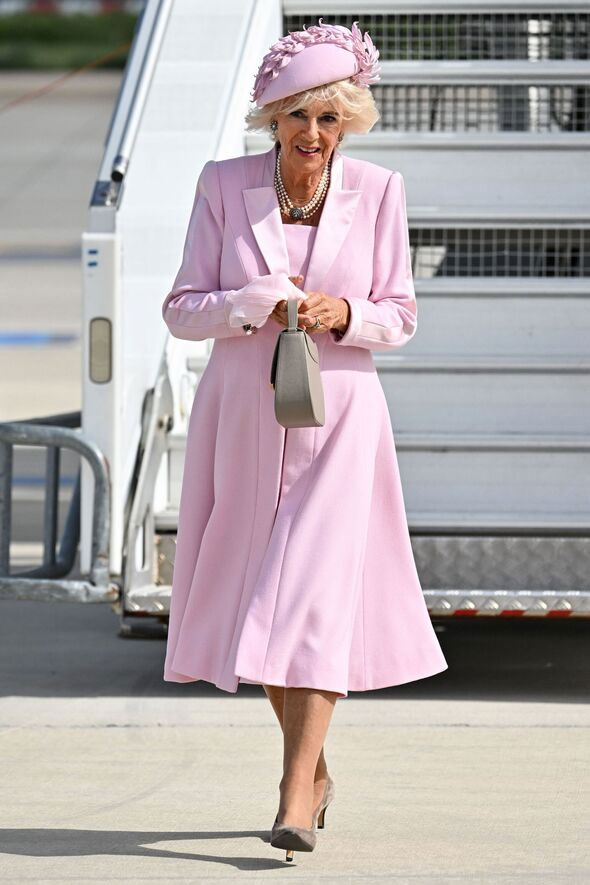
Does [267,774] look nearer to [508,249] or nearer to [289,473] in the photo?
[289,473]

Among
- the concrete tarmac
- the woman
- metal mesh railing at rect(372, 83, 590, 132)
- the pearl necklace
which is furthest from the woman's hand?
metal mesh railing at rect(372, 83, 590, 132)

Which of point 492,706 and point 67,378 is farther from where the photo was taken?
point 67,378

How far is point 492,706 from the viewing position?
5836 mm

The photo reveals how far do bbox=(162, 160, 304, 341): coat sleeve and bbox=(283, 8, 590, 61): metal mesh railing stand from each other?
3.11 m

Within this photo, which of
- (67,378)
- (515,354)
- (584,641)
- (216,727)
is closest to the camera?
(216,727)

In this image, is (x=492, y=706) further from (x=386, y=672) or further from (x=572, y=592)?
(x=386, y=672)

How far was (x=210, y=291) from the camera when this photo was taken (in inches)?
168

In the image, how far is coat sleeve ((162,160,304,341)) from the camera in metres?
4.07

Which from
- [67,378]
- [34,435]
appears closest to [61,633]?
[34,435]

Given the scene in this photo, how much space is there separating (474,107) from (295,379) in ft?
11.8

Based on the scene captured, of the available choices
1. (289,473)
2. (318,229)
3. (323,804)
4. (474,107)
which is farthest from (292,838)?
(474,107)

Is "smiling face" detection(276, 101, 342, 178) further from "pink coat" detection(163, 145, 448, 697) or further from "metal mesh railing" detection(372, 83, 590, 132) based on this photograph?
"metal mesh railing" detection(372, 83, 590, 132)

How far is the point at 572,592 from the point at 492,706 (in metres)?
0.47

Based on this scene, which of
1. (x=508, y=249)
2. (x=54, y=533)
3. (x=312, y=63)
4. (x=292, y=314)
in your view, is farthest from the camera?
(x=508, y=249)
